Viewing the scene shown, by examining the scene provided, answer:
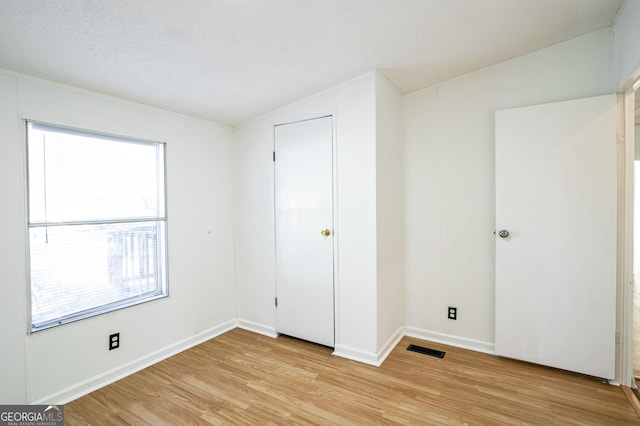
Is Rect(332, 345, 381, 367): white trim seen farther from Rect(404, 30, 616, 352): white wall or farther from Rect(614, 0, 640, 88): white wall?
Rect(614, 0, 640, 88): white wall

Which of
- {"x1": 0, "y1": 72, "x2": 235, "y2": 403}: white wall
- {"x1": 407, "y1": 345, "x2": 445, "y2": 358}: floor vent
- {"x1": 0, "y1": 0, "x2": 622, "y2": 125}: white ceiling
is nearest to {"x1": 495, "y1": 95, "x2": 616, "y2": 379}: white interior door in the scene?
{"x1": 407, "y1": 345, "x2": 445, "y2": 358}: floor vent

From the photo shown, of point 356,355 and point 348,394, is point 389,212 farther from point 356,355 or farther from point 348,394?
point 348,394

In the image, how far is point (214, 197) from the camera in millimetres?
3162

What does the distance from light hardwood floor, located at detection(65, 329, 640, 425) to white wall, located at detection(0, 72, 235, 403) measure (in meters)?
0.21

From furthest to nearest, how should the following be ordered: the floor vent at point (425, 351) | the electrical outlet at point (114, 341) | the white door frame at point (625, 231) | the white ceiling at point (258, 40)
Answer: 1. the floor vent at point (425, 351)
2. the electrical outlet at point (114, 341)
3. the white door frame at point (625, 231)
4. the white ceiling at point (258, 40)

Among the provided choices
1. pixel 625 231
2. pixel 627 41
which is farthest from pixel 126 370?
pixel 627 41

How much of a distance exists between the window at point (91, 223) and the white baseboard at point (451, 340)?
7.91ft

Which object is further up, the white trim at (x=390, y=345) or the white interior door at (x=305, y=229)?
the white interior door at (x=305, y=229)

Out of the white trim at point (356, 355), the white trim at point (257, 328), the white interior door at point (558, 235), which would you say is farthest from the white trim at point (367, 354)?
the white interior door at point (558, 235)

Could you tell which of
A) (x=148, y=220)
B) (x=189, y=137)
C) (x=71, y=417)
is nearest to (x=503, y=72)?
(x=189, y=137)

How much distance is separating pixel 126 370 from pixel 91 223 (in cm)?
119

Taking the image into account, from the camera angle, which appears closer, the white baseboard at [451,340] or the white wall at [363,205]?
the white wall at [363,205]

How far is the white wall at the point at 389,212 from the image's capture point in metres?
2.53

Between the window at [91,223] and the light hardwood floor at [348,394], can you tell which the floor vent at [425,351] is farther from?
the window at [91,223]
